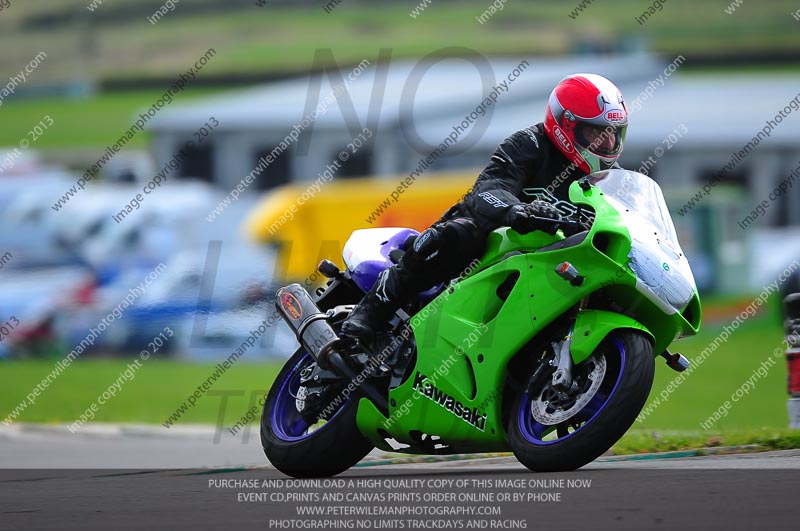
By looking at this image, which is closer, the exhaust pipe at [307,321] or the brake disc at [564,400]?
the brake disc at [564,400]

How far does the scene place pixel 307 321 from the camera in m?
7.97

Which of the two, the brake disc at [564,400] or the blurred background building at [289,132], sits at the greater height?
the brake disc at [564,400]

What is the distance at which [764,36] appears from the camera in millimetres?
44781

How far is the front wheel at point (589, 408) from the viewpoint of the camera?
252 inches

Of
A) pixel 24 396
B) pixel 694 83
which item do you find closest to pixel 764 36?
pixel 694 83

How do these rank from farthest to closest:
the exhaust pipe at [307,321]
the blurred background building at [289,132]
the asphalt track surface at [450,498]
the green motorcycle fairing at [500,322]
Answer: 1. the blurred background building at [289,132]
2. the exhaust pipe at [307,321]
3. the green motorcycle fairing at [500,322]
4. the asphalt track surface at [450,498]

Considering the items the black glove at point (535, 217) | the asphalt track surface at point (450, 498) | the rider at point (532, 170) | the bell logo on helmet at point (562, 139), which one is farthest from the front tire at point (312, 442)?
the bell logo on helmet at point (562, 139)

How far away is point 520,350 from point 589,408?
0.58 meters

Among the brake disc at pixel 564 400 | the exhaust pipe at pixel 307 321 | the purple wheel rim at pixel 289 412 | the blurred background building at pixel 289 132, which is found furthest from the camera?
the blurred background building at pixel 289 132

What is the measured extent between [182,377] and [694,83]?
23997mm

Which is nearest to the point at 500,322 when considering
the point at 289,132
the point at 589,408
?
the point at 589,408

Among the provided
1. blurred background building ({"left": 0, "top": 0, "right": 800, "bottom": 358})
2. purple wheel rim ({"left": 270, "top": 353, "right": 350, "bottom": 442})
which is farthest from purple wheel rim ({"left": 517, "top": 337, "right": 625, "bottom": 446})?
blurred background building ({"left": 0, "top": 0, "right": 800, "bottom": 358})

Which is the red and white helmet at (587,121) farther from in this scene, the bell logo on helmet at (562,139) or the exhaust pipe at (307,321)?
the exhaust pipe at (307,321)

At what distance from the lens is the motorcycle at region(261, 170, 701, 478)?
6.61 meters
